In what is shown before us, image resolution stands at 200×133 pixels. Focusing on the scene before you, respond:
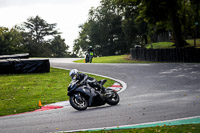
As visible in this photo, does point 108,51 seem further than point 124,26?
Yes

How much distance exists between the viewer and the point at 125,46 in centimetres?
7812

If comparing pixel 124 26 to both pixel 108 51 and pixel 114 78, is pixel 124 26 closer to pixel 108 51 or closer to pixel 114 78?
pixel 108 51

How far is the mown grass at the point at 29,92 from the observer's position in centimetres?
1122

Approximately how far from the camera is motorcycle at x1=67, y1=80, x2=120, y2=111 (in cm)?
942

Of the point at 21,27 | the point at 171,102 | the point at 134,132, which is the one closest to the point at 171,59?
the point at 171,102

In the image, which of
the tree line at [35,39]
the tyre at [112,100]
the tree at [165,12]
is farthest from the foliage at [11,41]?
the tyre at [112,100]

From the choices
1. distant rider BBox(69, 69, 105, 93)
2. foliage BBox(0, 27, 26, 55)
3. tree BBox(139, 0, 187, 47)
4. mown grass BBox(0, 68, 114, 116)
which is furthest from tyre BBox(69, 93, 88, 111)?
foliage BBox(0, 27, 26, 55)

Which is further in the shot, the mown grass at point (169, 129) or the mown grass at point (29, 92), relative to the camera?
the mown grass at point (29, 92)

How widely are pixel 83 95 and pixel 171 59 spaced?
19.8m

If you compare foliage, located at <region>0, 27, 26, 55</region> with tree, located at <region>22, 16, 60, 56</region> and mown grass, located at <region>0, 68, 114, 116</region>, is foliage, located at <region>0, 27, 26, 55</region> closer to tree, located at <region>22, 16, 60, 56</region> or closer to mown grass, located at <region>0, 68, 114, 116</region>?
tree, located at <region>22, 16, 60, 56</region>

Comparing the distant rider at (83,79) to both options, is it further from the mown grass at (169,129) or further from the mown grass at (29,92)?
the mown grass at (169,129)

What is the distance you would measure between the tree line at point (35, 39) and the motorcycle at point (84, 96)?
61661 mm

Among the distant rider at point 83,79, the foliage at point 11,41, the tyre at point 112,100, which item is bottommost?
the tyre at point 112,100

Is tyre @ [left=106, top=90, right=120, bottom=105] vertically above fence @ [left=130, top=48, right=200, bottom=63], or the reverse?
fence @ [left=130, top=48, right=200, bottom=63]
